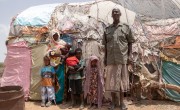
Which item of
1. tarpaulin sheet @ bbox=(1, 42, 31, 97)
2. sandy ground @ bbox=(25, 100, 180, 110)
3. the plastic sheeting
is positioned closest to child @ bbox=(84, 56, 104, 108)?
sandy ground @ bbox=(25, 100, 180, 110)

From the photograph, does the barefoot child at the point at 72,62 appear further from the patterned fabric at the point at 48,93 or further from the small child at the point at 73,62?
the patterned fabric at the point at 48,93

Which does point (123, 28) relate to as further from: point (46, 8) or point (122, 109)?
point (46, 8)

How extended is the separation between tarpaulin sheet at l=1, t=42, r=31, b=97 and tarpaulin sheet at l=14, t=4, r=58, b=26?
0.62 m

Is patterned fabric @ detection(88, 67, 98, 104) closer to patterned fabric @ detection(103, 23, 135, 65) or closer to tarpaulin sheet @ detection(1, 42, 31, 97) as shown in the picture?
patterned fabric @ detection(103, 23, 135, 65)

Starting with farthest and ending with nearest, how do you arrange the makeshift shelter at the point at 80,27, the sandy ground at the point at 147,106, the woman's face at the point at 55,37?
1. the makeshift shelter at the point at 80,27
2. the woman's face at the point at 55,37
3. the sandy ground at the point at 147,106

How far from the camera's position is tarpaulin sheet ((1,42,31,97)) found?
329 inches

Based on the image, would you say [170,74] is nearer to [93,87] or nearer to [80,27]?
[93,87]

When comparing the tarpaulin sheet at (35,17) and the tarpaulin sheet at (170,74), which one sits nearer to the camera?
the tarpaulin sheet at (170,74)

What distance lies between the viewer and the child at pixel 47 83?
761cm

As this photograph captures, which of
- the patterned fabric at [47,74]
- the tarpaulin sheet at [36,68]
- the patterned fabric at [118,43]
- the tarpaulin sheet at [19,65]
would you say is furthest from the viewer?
the tarpaulin sheet at [19,65]

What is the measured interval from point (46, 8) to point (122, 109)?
3.95m

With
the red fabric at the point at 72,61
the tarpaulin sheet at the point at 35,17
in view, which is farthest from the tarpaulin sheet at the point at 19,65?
the red fabric at the point at 72,61

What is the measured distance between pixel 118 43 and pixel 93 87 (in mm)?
1485

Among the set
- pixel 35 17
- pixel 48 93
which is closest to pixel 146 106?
pixel 48 93
